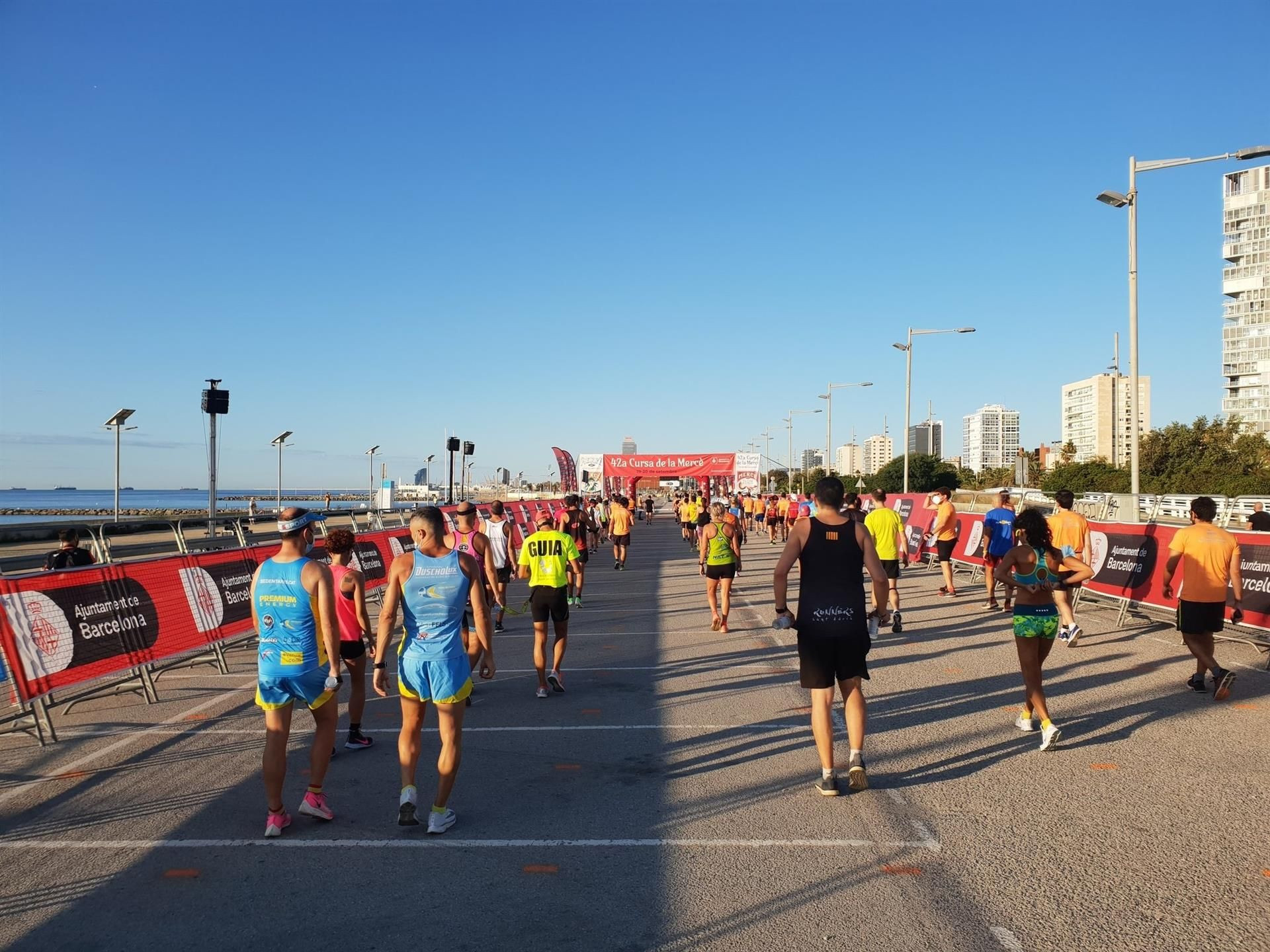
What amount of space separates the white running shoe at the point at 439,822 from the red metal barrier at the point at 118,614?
14.2 ft

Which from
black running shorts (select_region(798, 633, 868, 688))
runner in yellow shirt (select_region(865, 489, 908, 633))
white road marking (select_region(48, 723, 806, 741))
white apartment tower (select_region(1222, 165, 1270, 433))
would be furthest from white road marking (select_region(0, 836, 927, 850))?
white apartment tower (select_region(1222, 165, 1270, 433))

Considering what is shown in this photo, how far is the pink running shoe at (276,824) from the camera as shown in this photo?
527cm

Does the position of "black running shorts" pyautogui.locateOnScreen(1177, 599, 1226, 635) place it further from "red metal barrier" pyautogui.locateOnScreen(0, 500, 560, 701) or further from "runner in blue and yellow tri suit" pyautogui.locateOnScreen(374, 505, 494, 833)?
"red metal barrier" pyautogui.locateOnScreen(0, 500, 560, 701)

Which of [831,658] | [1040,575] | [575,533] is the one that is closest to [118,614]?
[831,658]

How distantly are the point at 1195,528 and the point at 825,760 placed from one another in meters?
5.08

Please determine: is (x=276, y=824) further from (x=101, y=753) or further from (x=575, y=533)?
(x=575, y=533)

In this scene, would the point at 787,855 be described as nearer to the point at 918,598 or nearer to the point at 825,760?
the point at 825,760

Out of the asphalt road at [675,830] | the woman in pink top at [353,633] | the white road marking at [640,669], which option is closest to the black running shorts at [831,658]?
the asphalt road at [675,830]

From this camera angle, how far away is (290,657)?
536cm

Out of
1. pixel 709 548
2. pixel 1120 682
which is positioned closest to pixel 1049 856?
pixel 1120 682

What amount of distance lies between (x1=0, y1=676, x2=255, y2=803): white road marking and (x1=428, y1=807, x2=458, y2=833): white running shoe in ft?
9.85

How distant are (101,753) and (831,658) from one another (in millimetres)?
5558

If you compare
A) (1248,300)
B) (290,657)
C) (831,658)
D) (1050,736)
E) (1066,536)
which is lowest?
(1050,736)

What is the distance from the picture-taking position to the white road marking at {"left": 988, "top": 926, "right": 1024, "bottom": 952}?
3.85 metres
